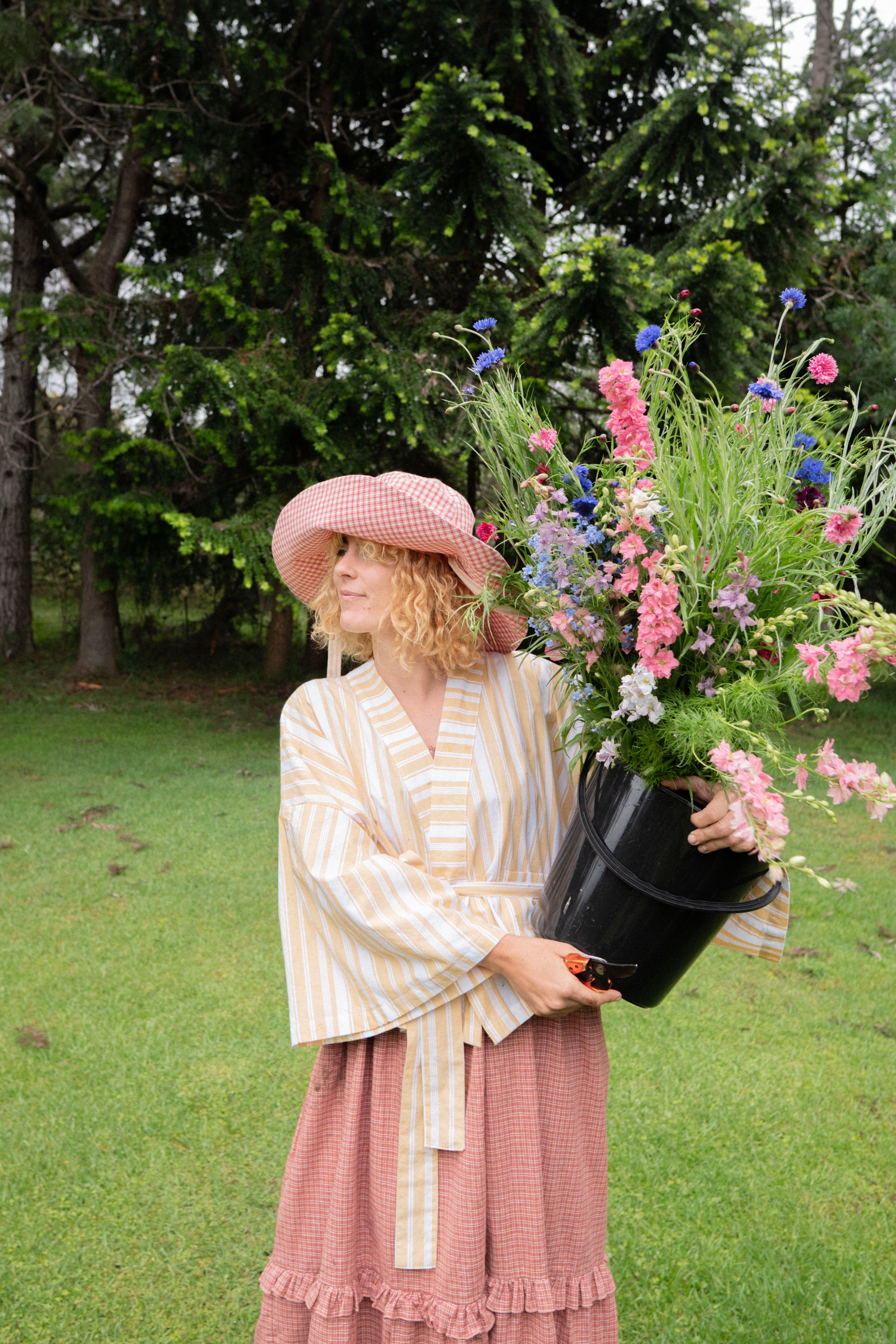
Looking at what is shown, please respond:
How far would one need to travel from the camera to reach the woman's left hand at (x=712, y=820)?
4.20 ft

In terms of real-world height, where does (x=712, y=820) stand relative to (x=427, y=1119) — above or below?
above

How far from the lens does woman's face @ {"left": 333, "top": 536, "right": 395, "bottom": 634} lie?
1.70 meters

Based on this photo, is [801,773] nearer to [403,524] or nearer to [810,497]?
[810,497]

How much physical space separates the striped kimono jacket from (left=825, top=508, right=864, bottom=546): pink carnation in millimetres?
473

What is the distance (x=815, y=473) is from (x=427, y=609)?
621mm

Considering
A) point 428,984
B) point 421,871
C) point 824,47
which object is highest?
point 824,47

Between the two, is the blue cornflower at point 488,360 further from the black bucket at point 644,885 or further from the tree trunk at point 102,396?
the tree trunk at point 102,396

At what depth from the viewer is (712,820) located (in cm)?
130

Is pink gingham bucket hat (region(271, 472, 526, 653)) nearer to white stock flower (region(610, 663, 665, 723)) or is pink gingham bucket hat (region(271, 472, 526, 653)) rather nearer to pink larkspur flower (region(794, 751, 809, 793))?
white stock flower (region(610, 663, 665, 723))

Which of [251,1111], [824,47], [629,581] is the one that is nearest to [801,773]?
[629,581]

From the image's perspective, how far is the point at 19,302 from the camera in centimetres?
962

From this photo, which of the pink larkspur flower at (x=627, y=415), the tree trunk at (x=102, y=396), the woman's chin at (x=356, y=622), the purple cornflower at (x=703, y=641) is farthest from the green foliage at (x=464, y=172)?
the purple cornflower at (x=703, y=641)

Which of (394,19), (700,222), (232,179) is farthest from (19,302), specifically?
(700,222)

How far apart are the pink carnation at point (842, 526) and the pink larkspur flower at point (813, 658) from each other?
18 centimetres
